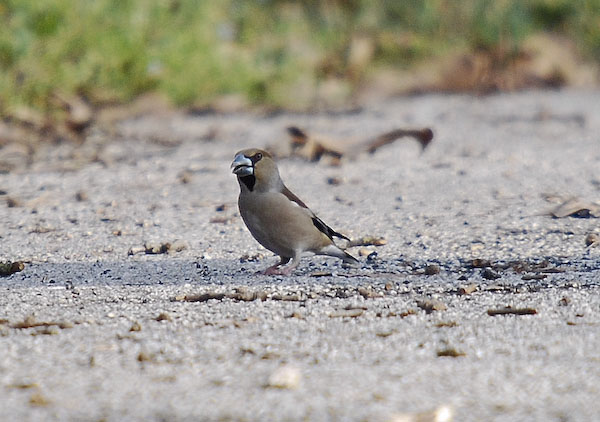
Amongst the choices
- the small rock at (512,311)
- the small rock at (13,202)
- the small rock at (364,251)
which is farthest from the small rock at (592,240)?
the small rock at (13,202)

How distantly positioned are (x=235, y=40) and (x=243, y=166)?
23.7 ft

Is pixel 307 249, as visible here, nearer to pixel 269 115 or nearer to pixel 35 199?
pixel 35 199

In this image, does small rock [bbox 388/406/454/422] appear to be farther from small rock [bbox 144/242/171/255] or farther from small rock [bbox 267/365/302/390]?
small rock [bbox 144/242/171/255]

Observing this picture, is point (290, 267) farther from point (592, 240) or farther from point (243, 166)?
point (592, 240)

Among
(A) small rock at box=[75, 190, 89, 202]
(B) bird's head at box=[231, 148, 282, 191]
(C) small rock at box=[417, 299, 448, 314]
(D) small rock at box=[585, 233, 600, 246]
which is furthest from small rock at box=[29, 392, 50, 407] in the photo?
(A) small rock at box=[75, 190, 89, 202]

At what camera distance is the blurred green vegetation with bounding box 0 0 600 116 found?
29.0 ft

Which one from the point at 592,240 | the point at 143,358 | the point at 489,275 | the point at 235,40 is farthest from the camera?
the point at 235,40

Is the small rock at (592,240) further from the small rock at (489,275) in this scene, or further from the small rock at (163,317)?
the small rock at (163,317)

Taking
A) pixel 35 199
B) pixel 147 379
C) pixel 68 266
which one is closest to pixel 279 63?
pixel 35 199

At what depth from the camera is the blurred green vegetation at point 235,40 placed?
8.84m

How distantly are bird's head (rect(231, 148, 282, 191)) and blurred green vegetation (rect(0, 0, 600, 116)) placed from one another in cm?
473

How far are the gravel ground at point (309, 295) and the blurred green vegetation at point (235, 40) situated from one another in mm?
1431

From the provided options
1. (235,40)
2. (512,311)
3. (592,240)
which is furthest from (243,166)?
(235,40)

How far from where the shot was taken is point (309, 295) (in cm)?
384
